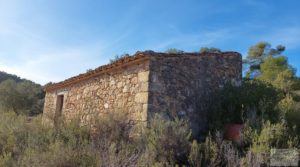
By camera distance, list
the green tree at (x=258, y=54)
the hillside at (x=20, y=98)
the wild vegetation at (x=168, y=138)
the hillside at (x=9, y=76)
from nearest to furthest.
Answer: the wild vegetation at (x=168, y=138) < the hillside at (x=20, y=98) < the green tree at (x=258, y=54) < the hillside at (x=9, y=76)

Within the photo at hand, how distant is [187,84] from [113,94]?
2065 mm

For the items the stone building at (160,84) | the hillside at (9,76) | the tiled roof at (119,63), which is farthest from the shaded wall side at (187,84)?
the hillside at (9,76)

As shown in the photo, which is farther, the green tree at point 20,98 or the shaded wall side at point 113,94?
the green tree at point 20,98

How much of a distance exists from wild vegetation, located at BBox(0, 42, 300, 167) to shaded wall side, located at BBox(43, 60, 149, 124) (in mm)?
436

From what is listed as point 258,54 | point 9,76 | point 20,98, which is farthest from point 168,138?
point 9,76

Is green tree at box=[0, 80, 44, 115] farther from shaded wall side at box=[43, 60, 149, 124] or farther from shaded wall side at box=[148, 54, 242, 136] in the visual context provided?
shaded wall side at box=[148, 54, 242, 136]

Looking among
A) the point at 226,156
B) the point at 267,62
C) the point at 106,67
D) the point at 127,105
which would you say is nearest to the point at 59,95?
the point at 106,67

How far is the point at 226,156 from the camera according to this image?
4.85 metres

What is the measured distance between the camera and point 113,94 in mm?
7797

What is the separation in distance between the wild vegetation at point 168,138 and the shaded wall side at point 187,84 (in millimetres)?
281

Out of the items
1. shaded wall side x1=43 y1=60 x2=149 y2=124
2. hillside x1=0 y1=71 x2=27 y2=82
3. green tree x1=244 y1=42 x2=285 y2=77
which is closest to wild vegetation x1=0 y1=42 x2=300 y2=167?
shaded wall side x1=43 y1=60 x2=149 y2=124

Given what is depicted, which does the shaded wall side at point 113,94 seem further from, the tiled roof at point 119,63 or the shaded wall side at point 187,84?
the shaded wall side at point 187,84

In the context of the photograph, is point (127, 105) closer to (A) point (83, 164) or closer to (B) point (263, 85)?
(A) point (83, 164)

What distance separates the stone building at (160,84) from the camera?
671cm
